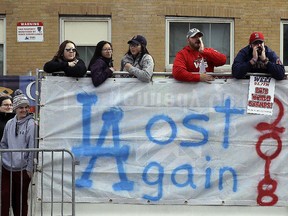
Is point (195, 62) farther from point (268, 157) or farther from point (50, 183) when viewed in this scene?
point (50, 183)

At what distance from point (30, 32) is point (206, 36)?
3.80 meters

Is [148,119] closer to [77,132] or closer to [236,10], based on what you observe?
[77,132]

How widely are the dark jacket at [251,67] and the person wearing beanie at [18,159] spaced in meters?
2.57

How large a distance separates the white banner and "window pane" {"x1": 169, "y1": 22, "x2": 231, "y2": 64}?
6.04 meters

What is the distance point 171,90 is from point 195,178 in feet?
3.58

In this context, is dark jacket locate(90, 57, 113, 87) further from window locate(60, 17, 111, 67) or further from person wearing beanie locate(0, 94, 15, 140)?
window locate(60, 17, 111, 67)

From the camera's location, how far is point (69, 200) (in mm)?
7414

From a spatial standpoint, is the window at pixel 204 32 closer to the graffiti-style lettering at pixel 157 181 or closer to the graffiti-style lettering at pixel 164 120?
the graffiti-style lettering at pixel 164 120

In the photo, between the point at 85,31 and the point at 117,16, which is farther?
the point at 85,31

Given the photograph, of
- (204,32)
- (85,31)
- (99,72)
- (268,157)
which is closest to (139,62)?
(99,72)

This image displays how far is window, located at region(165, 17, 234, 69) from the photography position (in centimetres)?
1341

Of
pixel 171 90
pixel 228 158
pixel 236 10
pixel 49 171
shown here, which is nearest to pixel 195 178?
pixel 228 158

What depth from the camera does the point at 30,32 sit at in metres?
13.1

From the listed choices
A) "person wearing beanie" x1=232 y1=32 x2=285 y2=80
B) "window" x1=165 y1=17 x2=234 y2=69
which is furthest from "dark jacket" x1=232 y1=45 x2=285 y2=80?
"window" x1=165 y1=17 x2=234 y2=69
